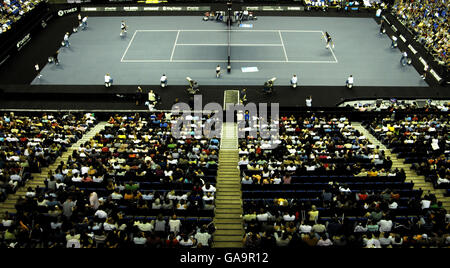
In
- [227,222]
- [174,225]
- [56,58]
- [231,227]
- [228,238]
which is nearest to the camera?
[174,225]

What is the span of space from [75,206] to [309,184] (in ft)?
33.5

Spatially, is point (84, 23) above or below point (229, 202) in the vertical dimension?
above

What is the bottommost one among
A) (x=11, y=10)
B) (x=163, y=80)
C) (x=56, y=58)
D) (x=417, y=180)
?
(x=417, y=180)

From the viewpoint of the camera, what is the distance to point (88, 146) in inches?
832

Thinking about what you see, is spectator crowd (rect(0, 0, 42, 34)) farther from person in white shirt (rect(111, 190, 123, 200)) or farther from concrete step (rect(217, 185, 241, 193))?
concrete step (rect(217, 185, 241, 193))

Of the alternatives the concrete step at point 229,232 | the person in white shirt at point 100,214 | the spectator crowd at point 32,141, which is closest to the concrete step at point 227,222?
the concrete step at point 229,232

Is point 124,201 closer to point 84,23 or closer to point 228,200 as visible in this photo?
point 228,200

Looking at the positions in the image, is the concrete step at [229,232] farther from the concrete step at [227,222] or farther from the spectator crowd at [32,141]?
the spectator crowd at [32,141]

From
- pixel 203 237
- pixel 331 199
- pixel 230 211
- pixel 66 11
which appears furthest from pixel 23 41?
pixel 331 199

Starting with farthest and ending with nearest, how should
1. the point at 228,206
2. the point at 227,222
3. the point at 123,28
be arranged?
the point at 123,28
the point at 228,206
the point at 227,222

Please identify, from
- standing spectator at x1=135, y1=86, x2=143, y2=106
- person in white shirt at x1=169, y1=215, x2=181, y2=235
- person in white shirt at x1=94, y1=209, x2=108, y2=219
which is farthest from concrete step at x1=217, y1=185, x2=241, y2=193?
standing spectator at x1=135, y1=86, x2=143, y2=106
